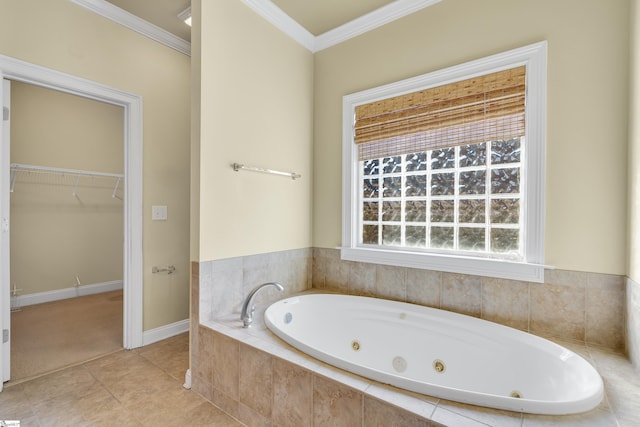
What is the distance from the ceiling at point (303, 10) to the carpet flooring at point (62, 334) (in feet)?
8.79

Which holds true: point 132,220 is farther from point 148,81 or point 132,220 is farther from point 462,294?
point 462,294

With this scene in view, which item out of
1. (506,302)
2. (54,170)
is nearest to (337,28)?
(506,302)

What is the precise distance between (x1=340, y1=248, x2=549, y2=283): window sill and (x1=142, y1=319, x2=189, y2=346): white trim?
1.66 metres

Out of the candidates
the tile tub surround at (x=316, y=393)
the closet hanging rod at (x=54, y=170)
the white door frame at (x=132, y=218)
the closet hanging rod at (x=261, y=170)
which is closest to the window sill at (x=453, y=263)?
the tile tub surround at (x=316, y=393)

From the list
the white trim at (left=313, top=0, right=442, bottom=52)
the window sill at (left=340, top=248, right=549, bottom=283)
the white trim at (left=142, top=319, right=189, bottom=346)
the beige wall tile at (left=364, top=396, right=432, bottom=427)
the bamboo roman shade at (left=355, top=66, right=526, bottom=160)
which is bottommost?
the white trim at (left=142, top=319, right=189, bottom=346)

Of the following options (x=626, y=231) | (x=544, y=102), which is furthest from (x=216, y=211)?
(x=626, y=231)

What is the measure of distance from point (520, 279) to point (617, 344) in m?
0.50

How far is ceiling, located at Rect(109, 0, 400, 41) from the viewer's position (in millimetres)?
2191

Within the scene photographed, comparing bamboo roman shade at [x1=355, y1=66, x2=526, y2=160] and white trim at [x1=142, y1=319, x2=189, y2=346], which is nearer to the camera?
bamboo roman shade at [x1=355, y1=66, x2=526, y2=160]

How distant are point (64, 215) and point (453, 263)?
457cm

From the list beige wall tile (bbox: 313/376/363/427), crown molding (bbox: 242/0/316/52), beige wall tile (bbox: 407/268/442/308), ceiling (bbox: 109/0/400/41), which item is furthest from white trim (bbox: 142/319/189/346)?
crown molding (bbox: 242/0/316/52)

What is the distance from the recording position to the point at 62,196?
380 centimetres

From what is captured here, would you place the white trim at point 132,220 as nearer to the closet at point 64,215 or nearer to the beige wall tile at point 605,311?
the closet at point 64,215

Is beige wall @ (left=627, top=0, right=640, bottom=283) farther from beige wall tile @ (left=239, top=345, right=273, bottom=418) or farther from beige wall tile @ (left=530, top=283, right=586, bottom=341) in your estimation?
beige wall tile @ (left=239, top=345, right=273, bottom=418)
